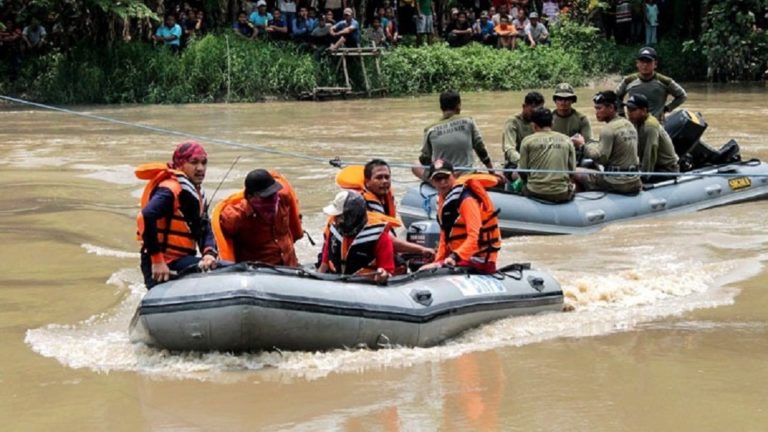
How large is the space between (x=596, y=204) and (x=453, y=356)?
13.8 ft

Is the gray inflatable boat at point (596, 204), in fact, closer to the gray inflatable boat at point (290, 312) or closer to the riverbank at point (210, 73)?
the gray inflatable boat at point (290, 312)

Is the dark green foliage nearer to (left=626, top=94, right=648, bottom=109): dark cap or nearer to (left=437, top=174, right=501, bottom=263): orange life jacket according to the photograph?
(left=626, top=94, right=648, bottom=109): dark cap

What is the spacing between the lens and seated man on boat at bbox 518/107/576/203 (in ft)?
33.3

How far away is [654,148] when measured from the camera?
36.4ft

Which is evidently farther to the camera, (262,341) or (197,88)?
(197,88)

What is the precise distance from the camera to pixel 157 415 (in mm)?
6102

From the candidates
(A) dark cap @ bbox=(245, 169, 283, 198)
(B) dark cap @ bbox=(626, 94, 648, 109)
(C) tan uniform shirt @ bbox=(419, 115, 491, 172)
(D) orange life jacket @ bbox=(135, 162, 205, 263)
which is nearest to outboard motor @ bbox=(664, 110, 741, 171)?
(B) dark cap @ bbox=(626, 94, 648, 109)

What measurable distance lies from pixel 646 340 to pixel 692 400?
1155mm

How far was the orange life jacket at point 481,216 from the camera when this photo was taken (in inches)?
292

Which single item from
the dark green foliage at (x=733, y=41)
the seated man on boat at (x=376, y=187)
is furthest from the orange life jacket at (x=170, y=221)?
the dark green foliage at (x=733, y=41)

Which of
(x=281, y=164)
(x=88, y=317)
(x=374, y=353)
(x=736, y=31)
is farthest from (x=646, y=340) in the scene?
(x=736, y=31)

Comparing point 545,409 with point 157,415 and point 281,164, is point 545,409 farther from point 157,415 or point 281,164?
point 281,164

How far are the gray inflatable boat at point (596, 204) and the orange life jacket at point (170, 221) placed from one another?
12.2 ft

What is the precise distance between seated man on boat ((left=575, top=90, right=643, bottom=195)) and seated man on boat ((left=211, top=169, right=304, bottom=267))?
3827 mm
